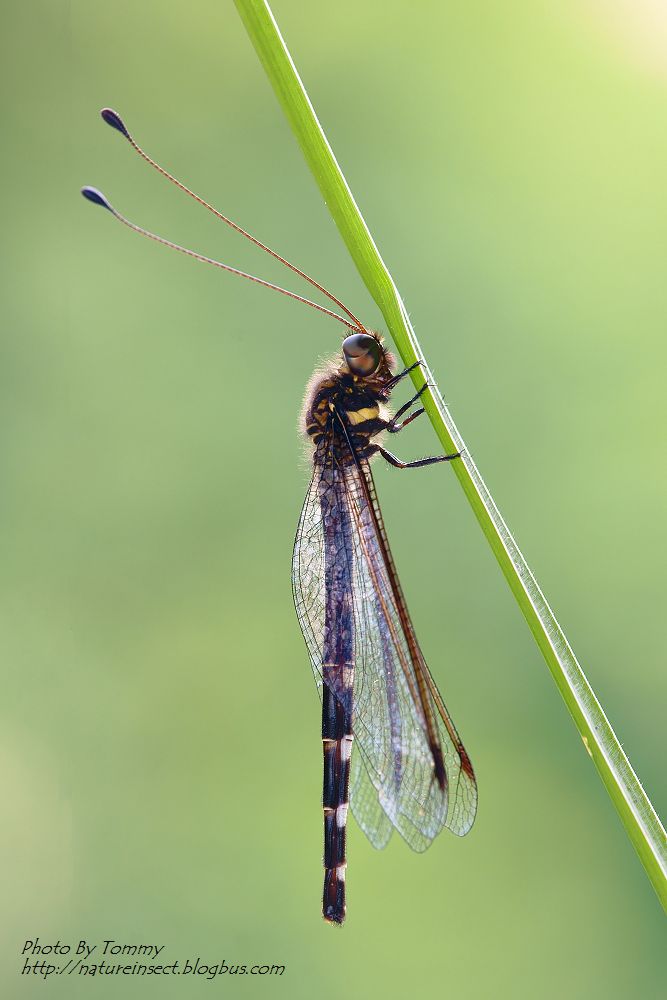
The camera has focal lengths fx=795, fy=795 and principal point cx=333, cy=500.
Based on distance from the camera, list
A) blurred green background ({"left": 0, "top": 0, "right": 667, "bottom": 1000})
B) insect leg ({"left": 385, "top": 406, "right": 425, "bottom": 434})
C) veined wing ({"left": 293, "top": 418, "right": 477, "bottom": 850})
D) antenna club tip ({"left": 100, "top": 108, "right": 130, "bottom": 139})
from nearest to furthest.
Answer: antenna club tip ({"left": 100, "top": 108, "right": 130, "bottom": 139}), veined wing ({"left": 293, "top": 418, "right": 477, "bottom": 850}), insect leg ({"left": 385, "top": 406, "right": 425, "bottom": 434}), blurred green background ({"left": 0, "top": 0, "right": 667, "bottom": 1000})

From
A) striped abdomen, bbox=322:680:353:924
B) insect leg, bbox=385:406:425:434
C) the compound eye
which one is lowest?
striped abdomen, bbox=322:680:353:924

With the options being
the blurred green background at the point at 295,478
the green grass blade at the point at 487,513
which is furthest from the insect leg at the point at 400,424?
the blurred green background at the point at 295,478

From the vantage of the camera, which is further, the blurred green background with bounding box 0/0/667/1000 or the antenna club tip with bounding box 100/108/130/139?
the blurred green background with bounding box 0/0/667/1000

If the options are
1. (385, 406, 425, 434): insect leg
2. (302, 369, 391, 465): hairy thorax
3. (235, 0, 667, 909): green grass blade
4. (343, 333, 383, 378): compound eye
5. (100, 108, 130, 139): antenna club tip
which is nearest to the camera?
(235, 0, 667, 909): green grass blade

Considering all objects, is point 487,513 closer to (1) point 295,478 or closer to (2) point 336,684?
(2) point 336,684

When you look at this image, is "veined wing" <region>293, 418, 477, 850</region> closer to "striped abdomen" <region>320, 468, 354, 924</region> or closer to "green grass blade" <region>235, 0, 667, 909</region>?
"striped abdomen" <region>320, 468, 354, 924</region>

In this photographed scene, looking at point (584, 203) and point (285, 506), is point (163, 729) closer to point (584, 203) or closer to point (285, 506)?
point (285, 506)

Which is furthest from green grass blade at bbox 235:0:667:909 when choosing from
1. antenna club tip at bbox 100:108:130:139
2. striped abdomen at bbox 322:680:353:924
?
striped abdomen at bbox 322:680:353:924

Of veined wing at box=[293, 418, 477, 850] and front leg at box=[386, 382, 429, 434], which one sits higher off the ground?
front leg at box=[386, 382, 429, 434]

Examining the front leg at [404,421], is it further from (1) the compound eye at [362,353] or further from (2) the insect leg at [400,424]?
(1) the compound eye at [362,353]
